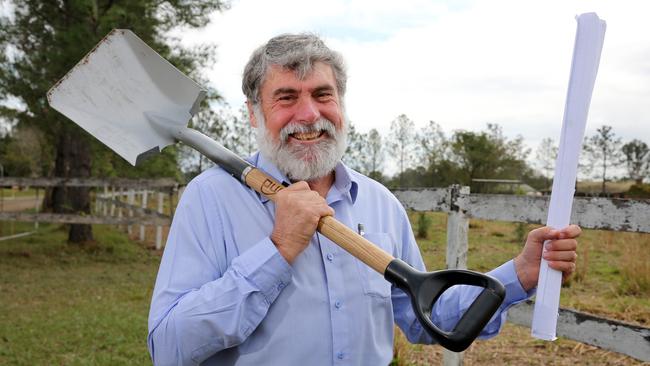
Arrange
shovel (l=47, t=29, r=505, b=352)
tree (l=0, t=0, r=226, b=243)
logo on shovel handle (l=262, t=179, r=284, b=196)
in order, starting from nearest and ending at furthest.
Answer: logo on shovel handle (l=262, t=179, r=284, b=196), shovel (l=47, t=29, r=505, b=352), tree (l=0, t=0, r=226, b=243)

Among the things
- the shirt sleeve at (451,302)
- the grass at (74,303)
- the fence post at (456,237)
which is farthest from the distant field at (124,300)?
the shirt sleeve at (451,302)

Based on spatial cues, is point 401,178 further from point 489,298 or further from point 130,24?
point 489,298

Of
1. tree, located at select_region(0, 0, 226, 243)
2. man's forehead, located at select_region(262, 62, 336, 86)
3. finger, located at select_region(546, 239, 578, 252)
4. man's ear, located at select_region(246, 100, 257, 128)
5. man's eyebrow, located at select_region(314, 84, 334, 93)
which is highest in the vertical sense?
tree, located at select_region(0, 0, 226, 243)

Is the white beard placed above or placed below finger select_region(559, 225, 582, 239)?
above

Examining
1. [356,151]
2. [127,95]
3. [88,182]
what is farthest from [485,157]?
[127,95]

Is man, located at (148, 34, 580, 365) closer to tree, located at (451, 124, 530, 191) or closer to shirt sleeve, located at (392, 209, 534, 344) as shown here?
shirt sleeve, located at (392, 209, 534, 344)

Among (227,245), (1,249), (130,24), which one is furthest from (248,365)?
(1,249)

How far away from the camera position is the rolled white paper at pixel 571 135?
140 cm

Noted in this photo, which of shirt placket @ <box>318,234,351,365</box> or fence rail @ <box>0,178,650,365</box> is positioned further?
fence rail @ <box>0,178,650,365</box>

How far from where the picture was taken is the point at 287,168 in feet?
6.22

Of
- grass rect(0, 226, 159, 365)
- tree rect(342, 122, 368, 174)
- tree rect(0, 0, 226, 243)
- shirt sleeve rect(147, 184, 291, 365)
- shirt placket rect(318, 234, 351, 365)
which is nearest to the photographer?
shirt sleeve rect(147, 184, 291, 365)

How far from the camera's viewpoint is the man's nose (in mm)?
1822

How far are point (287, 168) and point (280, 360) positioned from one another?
615 millimetres

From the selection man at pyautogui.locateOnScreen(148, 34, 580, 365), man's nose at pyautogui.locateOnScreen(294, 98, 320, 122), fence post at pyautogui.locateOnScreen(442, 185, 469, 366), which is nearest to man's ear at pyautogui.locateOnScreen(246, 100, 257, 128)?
man at pyautogui.locateOnScreen(148, 34, 580, 365)
